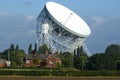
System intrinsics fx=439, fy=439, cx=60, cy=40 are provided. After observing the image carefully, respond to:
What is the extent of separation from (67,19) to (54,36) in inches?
547

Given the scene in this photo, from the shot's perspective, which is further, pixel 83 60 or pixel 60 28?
pixel 83 60

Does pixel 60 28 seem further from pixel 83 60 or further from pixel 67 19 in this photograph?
pixel 83 60

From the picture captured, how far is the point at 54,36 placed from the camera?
142000 millimetres

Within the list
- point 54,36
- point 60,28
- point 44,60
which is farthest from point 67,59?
point 60,28

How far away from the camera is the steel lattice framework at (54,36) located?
132750 mm

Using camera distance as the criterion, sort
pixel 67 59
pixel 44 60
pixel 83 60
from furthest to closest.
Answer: pixel 67 59 < pixel 44 60 < pixel 83 60

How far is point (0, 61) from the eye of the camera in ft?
514

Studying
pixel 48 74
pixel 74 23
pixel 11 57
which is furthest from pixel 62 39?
Result: pixel 48 74

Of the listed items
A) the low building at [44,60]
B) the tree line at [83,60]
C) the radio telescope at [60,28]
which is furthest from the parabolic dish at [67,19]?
the low building at [44,60]

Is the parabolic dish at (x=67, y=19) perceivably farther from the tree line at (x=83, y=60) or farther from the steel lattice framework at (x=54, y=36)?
the tree line at (x=83, y=60)

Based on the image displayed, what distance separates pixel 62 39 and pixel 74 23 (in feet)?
40.2

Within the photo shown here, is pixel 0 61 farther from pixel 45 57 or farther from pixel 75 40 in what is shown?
pixel 75 40

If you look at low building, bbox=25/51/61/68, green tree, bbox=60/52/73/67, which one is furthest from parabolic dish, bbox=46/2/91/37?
low building, bbox=25/51/61/68

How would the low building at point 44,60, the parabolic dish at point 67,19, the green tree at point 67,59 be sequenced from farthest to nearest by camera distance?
the low building at point 44,60
the green tree at point 67,59
the parabolic dish at point 67,19
